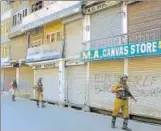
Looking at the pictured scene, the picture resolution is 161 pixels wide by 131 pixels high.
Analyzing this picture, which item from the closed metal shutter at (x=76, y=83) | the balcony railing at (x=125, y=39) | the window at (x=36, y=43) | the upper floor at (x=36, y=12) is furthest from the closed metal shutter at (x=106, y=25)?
the window at (x=36, y=43)

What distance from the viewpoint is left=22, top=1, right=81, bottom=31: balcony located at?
23.3 metres

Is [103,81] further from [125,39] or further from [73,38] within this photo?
[73,38]

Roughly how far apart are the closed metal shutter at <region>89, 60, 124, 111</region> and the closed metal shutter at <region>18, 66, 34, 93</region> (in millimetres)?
13021

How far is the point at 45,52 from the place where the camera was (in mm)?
28250

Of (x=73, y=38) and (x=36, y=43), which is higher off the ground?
(x=36, y=43)

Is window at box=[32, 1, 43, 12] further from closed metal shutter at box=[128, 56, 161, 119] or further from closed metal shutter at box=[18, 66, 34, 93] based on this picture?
closed metal shutter at box=[128, 56, 161, 119]

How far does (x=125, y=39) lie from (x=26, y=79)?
60.9ft

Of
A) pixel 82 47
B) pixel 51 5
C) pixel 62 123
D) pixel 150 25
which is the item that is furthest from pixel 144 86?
pixel 51 5

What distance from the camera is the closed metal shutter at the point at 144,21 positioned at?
1583 centimetres

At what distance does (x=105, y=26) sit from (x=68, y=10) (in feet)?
14.0

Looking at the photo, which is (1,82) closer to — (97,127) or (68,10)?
(68,10)

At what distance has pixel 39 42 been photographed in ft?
102

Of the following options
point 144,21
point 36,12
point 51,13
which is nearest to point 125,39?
point 144,21

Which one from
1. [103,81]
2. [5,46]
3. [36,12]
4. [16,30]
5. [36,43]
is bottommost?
[103,81]
